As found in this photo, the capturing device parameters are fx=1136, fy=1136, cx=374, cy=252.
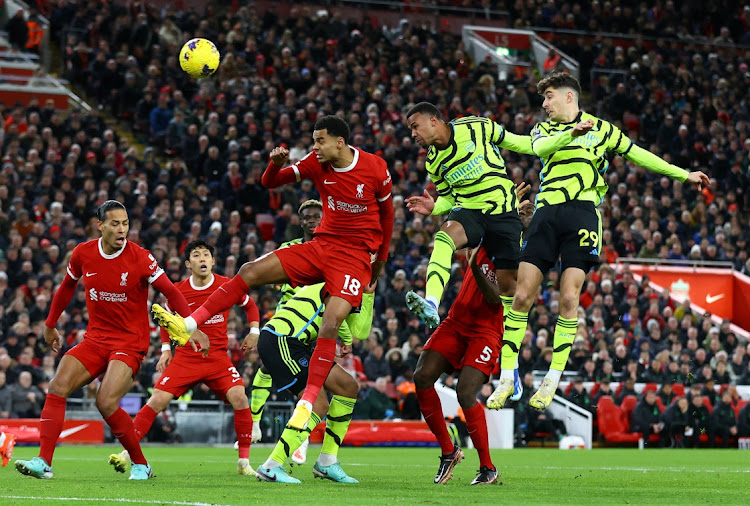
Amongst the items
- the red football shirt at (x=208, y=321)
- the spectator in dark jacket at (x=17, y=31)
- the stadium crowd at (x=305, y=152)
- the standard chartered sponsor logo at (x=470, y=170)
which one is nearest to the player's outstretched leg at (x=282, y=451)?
the standard chartered sponsor logo at (x=470, y=170)

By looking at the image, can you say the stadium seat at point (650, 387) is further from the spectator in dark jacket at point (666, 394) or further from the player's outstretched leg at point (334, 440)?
the player's outstretched leg at point (334, 440)

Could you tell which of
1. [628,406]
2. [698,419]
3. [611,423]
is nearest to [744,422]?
[698,419]

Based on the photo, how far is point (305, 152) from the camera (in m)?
25.5

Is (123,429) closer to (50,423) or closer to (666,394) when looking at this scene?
(50,423)

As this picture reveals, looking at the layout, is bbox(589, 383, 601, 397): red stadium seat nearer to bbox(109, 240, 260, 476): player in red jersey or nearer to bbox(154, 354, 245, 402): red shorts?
bbox(109, 240, 260, 476): player in red jersey

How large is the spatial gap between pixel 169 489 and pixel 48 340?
2.51m

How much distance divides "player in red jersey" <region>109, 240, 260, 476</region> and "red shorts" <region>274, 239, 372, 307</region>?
2.18m

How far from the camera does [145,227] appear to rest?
22.4 metres

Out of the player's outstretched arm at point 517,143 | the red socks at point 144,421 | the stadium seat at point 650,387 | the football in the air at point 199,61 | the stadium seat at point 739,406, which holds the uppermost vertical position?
the football in the air at point 199,61

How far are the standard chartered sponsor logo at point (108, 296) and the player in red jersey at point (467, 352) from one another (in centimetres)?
282

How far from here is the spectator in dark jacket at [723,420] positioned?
22000 millimetres

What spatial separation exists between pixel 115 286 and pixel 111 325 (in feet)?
1.23

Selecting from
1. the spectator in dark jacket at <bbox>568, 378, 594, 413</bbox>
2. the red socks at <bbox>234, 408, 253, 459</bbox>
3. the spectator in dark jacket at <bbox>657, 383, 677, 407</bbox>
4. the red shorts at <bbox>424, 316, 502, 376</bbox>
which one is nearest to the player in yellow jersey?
the red shorts at <bbox>424, 316, 502, 376</bbox>

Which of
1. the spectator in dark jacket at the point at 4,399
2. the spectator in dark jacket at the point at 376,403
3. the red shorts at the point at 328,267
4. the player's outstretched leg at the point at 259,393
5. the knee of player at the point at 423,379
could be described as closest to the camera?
the red shorts at the point at 328,267
